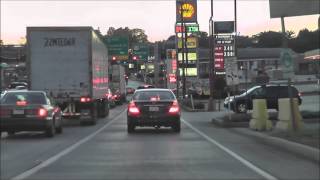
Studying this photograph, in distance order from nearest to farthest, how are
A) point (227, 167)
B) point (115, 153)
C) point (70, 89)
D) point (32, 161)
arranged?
1. point (227, 167)
2. point (32, 161)
3. point (115, 153)
4. point (70, 89)

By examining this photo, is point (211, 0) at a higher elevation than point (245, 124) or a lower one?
higher

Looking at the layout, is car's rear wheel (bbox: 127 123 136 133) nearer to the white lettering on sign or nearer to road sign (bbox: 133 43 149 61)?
the white lettering on sign

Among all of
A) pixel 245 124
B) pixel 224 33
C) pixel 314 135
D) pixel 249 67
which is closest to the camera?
pixel 314 135

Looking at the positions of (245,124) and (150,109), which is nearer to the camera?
(150,109)

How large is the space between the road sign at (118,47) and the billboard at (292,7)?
65399 millimetres

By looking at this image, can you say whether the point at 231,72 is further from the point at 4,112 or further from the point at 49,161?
the point at 49,161

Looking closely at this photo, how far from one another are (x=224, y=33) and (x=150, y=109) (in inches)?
1597

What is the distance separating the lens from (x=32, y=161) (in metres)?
14.6

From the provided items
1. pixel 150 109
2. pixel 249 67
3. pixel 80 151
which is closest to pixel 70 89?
pixel 150 109

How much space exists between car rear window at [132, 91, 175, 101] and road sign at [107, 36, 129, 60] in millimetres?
62124

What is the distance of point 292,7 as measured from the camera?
2150 centimetres

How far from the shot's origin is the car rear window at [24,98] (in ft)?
72.1

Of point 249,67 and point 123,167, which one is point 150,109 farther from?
point 249,67

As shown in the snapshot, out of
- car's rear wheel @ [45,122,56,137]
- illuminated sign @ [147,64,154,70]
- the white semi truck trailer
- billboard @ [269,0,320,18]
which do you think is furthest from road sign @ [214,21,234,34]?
illuminated sign @ [147,64,154,70]
